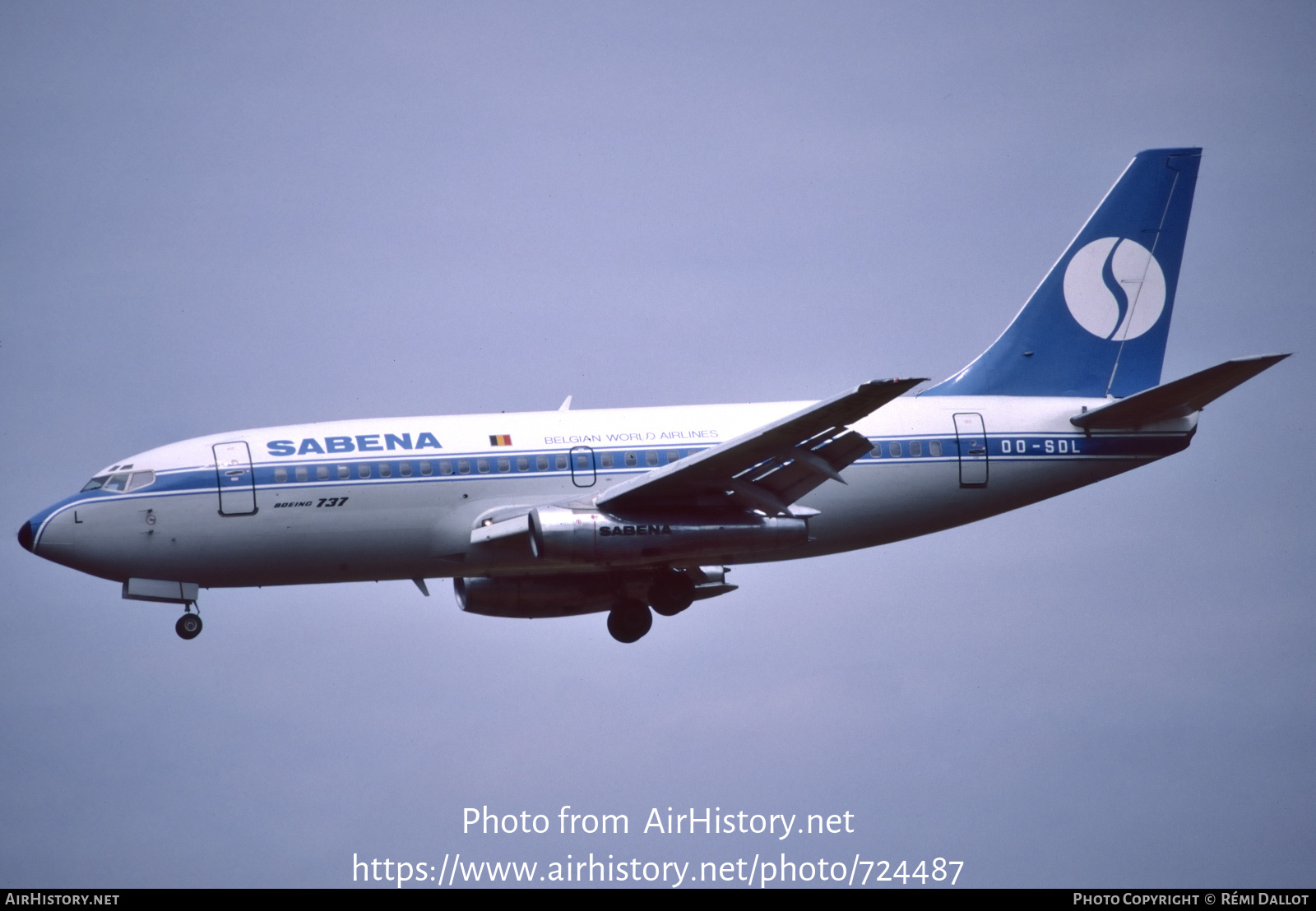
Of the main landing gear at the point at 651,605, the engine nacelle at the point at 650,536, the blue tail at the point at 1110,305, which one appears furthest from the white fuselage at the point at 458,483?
the main landing gear at the point at 651,605

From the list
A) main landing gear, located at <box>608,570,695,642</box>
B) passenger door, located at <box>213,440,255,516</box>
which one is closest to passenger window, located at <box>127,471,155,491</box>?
passenger door, located at <box>213,440,255,516</box>

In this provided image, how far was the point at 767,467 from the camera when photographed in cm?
3125

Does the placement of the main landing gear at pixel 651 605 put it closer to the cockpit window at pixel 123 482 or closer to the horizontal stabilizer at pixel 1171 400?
the horizontal stabilizer at pixel 1171 400

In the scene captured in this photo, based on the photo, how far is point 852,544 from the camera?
1367 inches

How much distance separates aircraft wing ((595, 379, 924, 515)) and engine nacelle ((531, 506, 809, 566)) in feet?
1.22

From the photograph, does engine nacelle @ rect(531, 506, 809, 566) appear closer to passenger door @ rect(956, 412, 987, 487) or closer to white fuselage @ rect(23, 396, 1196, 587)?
white fuselage @ rect(23, 396, 1196, 587)

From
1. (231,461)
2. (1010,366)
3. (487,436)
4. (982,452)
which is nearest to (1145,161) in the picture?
(1010,366)

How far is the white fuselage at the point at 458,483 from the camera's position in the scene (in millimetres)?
31359

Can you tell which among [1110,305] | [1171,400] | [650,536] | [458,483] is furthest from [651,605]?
[1110,305]

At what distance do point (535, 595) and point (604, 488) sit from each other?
16.1 feet

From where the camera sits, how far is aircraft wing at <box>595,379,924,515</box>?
93.9 ft

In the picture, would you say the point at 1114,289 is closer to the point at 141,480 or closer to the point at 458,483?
the point at 458,483

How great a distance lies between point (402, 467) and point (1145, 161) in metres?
21.2

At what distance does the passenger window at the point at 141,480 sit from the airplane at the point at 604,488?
33 millimetres
